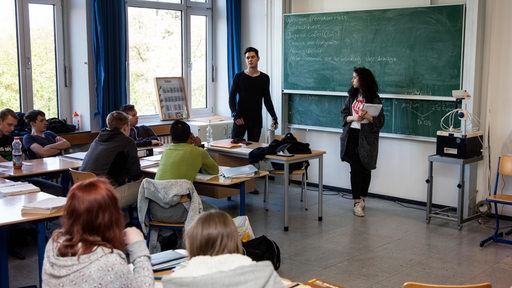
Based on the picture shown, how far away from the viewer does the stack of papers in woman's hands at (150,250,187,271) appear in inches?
110

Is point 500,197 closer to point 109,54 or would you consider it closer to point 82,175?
point 82,175

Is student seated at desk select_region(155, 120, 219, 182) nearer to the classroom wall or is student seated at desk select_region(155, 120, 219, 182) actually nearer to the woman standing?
the woman standing

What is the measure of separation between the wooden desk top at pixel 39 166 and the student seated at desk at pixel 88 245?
313 centimetres

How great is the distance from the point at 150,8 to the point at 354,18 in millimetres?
2699

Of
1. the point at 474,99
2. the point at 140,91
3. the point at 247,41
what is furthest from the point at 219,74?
the point at 474,99

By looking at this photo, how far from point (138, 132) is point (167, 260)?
4.28 meters

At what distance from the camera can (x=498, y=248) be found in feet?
17.6

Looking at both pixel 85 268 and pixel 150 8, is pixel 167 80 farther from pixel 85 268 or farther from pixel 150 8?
pixel 85 268

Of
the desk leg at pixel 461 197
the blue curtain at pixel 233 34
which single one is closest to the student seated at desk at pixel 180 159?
the desk leg at pixel 461 197

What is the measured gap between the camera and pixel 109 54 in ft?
23.5

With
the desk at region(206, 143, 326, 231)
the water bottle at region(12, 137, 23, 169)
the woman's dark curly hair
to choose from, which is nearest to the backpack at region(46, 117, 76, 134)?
the water bottle at region(12, 137, 23, 169)

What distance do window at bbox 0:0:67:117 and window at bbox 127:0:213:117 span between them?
3.18ft

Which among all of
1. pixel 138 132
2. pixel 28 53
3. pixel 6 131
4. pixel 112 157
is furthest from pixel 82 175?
pixel 28 53

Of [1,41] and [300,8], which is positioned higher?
[300,8]
